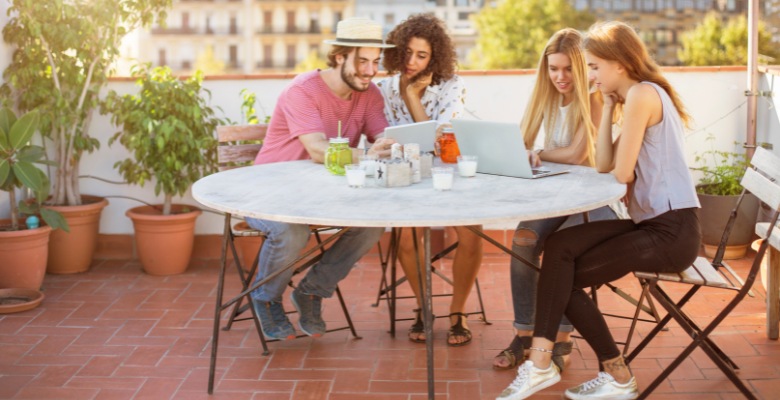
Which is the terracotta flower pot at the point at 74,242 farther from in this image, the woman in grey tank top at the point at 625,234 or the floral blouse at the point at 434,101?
the woman in grey tank top at the point at 625,234

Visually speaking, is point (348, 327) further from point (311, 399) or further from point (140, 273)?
point (140, 273)

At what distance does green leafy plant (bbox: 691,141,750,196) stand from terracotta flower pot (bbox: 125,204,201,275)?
2877mm

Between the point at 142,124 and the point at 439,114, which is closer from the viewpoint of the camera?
the point at 439,114

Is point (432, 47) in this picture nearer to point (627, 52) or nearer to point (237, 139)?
point (237, 139)

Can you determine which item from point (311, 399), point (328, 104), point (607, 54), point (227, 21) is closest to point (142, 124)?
point (328, 104)

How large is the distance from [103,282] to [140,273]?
245 mm

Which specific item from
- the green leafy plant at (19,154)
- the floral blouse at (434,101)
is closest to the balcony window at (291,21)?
the green leafy plant at (19,154)

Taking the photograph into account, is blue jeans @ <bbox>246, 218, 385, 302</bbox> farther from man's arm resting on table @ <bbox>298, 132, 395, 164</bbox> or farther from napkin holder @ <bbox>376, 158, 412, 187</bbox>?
napkin holder @ <bbox>376, 158, 412, 187</bbox>

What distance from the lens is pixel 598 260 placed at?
320 centimetres

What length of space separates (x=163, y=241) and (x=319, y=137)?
160cm

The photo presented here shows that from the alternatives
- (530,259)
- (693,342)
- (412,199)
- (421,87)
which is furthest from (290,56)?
(693,342)

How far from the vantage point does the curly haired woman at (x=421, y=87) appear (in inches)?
160

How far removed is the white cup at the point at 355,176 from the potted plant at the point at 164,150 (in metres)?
1.98

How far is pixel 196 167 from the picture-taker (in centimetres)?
539
